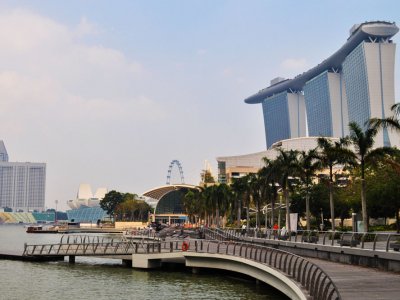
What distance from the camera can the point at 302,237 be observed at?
4375 cm

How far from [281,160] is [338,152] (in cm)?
1999

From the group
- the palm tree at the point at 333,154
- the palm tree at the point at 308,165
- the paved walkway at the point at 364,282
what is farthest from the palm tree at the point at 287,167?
the paved walkway at the point at 364,282

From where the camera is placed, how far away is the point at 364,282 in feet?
77.1

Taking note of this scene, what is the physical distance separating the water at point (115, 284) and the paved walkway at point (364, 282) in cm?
445

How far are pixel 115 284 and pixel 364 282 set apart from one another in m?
19.6

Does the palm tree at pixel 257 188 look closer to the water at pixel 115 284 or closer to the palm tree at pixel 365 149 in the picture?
the palm tree at pixel 365 149

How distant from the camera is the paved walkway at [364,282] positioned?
1962 cm

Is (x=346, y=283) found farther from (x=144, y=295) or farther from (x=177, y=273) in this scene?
(x=177, y=273)

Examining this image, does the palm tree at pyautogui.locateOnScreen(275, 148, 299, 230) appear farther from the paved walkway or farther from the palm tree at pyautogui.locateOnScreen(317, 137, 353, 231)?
the paved walkway

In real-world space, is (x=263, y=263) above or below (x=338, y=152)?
below

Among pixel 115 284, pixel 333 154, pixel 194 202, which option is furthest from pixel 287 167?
pixel 194 202

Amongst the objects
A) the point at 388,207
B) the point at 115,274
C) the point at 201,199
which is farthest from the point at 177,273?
the point at 201,199

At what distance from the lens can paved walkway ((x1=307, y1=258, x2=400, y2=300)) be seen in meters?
19.6

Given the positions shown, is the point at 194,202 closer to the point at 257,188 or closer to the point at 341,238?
the point at 257,188
